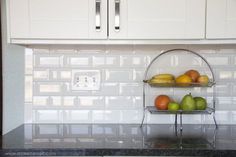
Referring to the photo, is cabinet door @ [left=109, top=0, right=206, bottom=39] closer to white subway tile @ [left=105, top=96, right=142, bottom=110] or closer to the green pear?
Result: the green pear

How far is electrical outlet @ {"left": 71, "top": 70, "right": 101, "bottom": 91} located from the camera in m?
1.87

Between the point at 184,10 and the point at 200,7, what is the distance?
3.4 inches

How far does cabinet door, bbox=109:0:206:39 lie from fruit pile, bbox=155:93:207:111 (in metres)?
0.38

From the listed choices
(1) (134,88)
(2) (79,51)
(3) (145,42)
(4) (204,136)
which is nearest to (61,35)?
(2) (79,51)

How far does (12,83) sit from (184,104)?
1.10 m

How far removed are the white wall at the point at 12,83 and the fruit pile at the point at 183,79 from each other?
0.84 meters

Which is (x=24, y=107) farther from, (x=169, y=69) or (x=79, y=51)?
(x=169, y=69)

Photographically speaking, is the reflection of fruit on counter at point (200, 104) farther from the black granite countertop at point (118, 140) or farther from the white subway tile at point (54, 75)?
the white subway tile at point (54, 75)

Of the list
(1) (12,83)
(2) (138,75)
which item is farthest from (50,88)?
(2) (138,75)

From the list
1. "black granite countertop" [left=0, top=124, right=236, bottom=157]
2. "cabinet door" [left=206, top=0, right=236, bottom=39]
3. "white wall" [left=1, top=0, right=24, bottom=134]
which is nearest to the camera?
"black granite countertop" [left=0, top=124, right=236, bottom=157]

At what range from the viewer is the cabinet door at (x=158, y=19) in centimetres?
154

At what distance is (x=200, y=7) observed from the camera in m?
1.54

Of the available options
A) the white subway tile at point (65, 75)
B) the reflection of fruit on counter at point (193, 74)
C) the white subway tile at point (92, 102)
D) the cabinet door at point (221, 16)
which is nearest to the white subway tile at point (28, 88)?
the white subway tile at point (65, 75)

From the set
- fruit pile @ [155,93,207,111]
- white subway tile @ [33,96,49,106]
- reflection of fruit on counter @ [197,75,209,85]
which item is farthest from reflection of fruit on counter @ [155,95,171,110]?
white subway tile @ [33,96,49,106]
